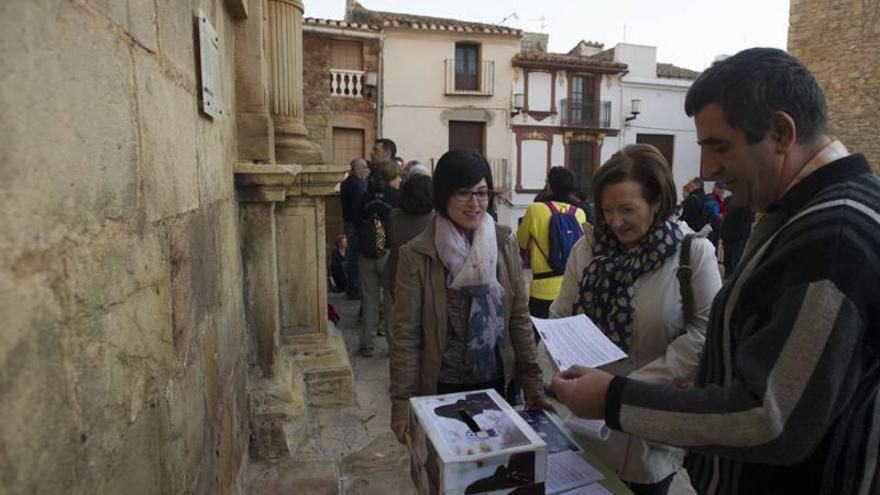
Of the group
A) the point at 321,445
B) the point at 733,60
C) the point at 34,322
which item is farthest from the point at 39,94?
the point at 321,445

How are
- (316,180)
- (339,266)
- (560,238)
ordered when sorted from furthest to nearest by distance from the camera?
(339,266), (316,180), (560,238)

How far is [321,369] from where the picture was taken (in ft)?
11.3

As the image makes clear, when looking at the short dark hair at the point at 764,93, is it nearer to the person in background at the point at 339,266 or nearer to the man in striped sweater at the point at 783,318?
the man in striped sweater at the point at 783,318

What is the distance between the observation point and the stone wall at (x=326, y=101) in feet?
52.3

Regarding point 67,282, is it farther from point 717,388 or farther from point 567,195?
point 567,195

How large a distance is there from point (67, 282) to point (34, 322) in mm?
100

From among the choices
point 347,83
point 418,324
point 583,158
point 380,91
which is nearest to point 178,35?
point 418,324

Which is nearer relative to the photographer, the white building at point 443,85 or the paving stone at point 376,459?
the paving stone at point 376,459

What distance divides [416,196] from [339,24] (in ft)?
45.5

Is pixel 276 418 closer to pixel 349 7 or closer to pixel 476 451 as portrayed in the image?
pixel 476 451

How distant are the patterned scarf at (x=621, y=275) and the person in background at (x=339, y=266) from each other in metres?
5.23

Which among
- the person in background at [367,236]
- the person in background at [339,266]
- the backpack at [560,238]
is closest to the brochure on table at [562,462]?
the backpack at [560,238]

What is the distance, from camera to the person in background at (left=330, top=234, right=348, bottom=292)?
682 centimetres

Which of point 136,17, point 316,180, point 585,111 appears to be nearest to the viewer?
point 136,17
